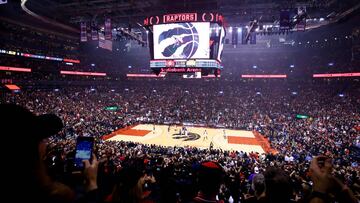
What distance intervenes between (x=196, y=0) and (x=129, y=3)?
7500 mm

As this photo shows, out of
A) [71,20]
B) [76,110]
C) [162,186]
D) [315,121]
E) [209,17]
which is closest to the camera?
[162,186]

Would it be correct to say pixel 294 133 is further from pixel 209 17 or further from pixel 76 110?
pixel 76 110

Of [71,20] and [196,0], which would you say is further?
[71,20]

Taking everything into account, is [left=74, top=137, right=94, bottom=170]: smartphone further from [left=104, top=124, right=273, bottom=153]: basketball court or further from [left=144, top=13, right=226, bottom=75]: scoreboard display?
[left=104, top=124, right=273, bottom=153]: basketball court

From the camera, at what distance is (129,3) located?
73.0ft

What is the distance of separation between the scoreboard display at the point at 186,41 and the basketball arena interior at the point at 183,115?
0.08m

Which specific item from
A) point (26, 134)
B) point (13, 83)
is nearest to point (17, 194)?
point (26, 134)

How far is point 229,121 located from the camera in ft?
117

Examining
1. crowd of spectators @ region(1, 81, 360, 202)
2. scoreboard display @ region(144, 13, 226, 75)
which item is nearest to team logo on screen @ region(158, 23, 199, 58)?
scoreboard display @ region(144, 13, 226, 75)

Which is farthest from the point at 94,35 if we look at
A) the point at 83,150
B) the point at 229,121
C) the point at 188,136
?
the point at 229,121

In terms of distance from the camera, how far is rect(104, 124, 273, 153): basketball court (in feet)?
78.7

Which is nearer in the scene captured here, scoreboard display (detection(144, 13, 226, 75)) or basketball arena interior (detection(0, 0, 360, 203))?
basketball arena interior (detection(0, 0, 360, 203))

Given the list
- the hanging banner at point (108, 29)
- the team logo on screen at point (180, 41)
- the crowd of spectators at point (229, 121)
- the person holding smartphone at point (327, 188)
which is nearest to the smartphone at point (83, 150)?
the crowd of spectators at point (229, 121)

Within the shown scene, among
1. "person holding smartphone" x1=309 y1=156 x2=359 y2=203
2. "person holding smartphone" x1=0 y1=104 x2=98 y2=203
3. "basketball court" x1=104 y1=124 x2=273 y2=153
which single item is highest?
"person holding smartphone" x1=0 y1=104 x2=98 y2=203
